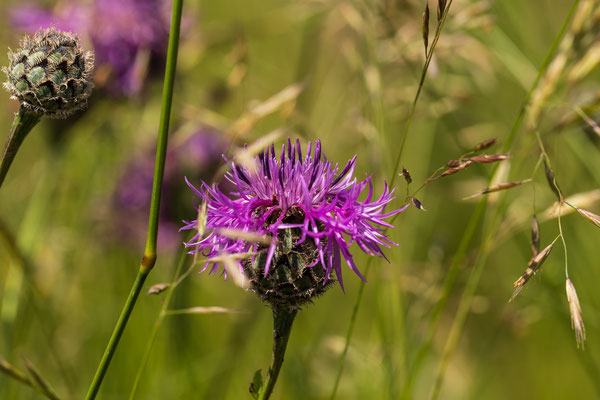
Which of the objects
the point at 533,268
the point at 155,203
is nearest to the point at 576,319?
the point at 533,268

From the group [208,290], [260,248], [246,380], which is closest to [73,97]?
[260,248]

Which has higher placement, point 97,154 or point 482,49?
→ point 482,49

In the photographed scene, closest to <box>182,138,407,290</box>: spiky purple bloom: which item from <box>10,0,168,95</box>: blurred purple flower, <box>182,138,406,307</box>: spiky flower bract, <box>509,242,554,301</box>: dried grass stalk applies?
<box>182,138,406,307</box>: spiky flower bract

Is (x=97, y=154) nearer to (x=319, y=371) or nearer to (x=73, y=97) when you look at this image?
(x=319, y=371)

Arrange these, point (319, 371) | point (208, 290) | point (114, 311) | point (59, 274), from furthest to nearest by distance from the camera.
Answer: point (208, 290), point (114, 311), point (319, 371), point (59, 274)

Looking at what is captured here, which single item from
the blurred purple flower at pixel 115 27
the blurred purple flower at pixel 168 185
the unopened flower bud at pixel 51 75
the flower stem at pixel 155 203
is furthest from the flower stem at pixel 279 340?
the blurred purple flower at pixel 168 185

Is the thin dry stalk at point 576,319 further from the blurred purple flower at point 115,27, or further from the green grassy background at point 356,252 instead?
the blurred purple flower at point 115,27
